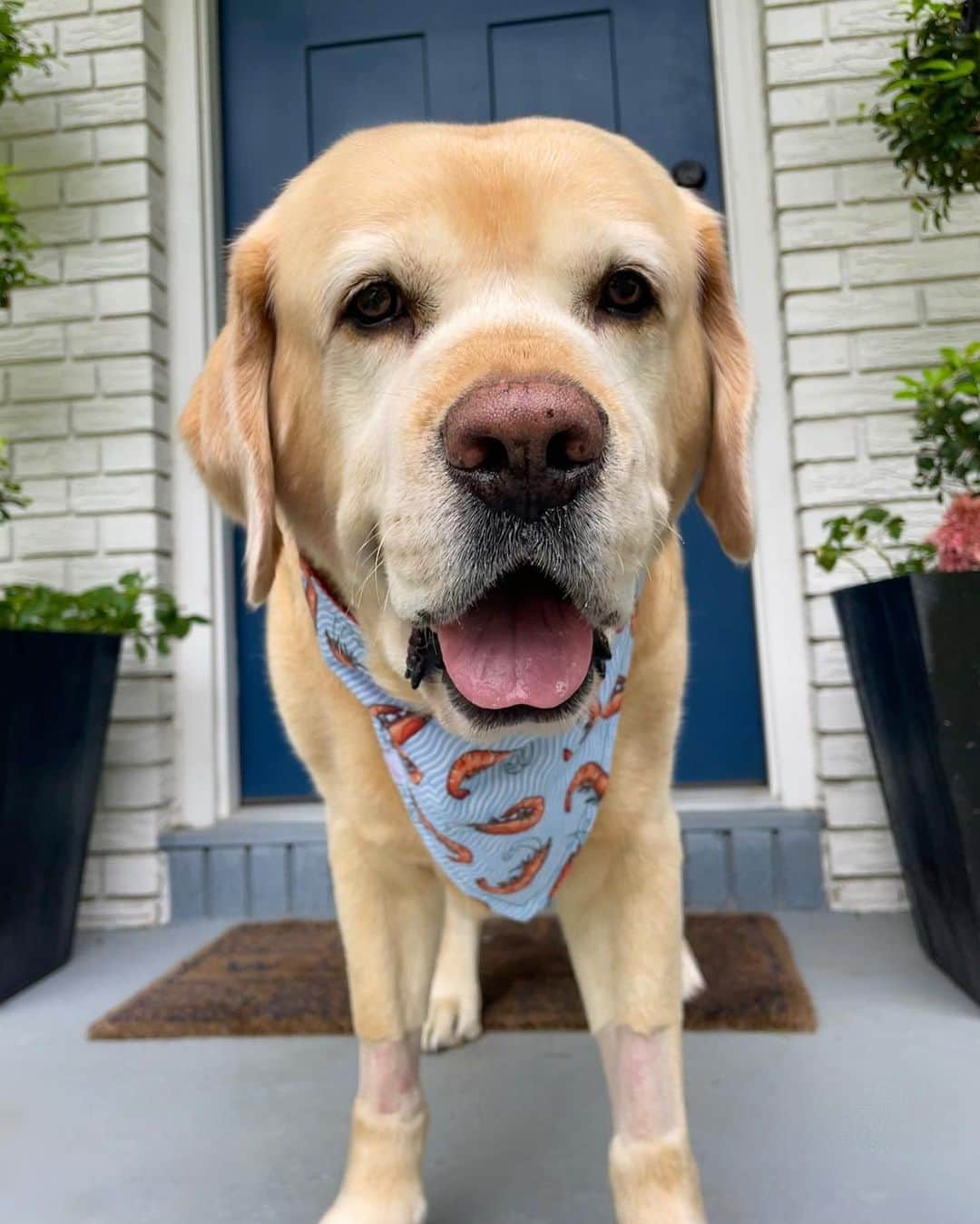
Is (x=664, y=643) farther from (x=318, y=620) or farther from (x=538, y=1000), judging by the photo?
(x=538, y=1000)

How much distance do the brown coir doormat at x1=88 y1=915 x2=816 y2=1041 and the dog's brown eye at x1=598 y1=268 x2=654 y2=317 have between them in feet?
4.61

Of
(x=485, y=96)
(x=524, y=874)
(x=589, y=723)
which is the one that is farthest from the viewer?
(x=485, y=96)

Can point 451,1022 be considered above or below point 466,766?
below

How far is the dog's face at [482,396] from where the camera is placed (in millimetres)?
853

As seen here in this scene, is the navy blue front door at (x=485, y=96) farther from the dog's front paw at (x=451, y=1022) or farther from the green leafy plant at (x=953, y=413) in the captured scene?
the dog's front paw at (x=451, y=1022)

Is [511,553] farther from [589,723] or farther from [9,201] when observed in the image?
[9,201]

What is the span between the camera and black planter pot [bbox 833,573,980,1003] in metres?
1.76

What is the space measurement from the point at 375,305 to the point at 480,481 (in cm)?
35

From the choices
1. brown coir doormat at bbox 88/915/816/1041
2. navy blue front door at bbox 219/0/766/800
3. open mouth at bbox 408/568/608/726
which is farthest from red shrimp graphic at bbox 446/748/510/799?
navy blue front door at bbox 219/0/766/800

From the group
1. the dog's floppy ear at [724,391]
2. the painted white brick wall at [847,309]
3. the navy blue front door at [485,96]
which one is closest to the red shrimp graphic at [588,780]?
the dog's floppy ear at [724,391]

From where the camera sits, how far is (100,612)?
2.45 m

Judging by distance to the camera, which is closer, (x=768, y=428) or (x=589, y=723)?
(x=589, y=723)

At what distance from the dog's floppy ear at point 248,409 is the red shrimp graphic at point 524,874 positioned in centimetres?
50

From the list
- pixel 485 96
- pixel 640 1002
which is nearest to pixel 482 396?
pixel 640 1002
